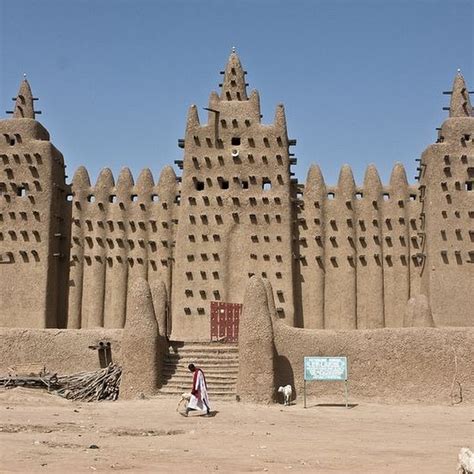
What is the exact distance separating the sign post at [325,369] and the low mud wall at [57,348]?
20.1 feet

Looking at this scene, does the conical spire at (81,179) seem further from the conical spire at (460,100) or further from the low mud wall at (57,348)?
the conical spire at (460,100)

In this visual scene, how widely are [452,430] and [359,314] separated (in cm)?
1664

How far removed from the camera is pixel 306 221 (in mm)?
32625

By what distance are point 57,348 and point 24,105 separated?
1506cm

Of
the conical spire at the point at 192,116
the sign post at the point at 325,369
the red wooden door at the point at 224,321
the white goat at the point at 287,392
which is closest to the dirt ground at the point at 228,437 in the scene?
the white goat at the point at 287,392

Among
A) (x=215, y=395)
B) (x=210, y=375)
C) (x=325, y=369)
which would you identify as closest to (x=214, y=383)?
(x=210, y=375)

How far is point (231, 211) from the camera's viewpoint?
106ft

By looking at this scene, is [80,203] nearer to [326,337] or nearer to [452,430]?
[326,337]

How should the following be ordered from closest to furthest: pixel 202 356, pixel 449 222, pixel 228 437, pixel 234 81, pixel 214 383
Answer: pixel 228 437, pixel 214 383, pixel 202 356, pixel 449 222, pixel 234 81

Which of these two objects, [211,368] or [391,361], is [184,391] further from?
[391,361]

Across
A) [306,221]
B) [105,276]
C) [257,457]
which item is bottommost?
[257,457]

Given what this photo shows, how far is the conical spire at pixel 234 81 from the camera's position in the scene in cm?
3369

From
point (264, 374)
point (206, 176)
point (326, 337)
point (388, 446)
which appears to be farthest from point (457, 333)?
point (206, 176)

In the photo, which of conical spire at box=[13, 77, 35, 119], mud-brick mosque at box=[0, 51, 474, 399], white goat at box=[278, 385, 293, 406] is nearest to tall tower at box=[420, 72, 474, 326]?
mud-brick mosque at box=[0, 51, 474, 399]
